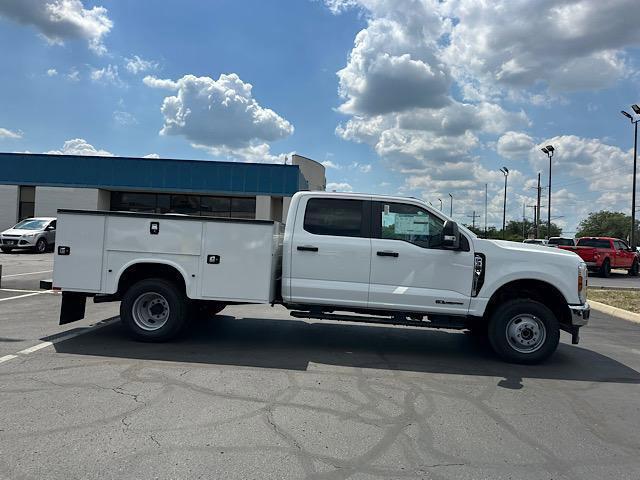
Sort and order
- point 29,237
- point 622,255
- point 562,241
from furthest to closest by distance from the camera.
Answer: point 562,241 < point 622,255 < point 29,237

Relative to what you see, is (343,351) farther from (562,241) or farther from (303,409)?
(562,241)

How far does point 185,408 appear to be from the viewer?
445cm

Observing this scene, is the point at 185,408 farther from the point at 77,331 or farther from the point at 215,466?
the point at 77,331

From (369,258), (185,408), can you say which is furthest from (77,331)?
(369,258)

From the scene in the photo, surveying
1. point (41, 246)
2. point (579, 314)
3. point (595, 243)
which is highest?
point (595, 243)

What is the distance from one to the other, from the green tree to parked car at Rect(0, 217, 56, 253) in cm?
10737

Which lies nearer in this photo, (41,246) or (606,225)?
(41,246)

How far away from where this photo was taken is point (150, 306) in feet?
22.6

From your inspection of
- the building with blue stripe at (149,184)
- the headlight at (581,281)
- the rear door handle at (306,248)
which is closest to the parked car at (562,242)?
the building with blue stripe at (149,184)

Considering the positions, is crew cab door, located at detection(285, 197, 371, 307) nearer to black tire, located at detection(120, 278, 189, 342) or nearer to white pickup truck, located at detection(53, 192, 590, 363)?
white pickup truck, located at detection(53, 192, 590, 363)

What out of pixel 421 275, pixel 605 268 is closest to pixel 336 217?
pixel 421 275

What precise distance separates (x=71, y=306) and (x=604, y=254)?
76.0 feet

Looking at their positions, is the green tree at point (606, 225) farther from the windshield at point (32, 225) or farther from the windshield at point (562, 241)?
the windshield at point (32, 225)

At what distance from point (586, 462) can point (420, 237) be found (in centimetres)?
345
